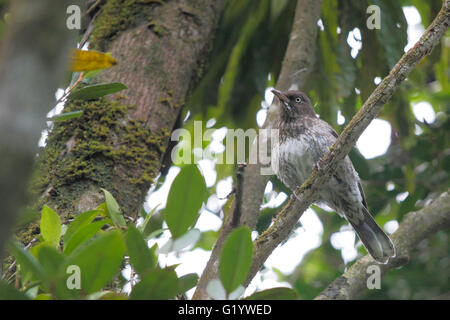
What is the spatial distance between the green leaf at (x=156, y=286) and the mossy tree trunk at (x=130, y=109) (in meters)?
1.34

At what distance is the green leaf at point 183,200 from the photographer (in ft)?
5.55

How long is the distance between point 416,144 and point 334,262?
69.1 inches

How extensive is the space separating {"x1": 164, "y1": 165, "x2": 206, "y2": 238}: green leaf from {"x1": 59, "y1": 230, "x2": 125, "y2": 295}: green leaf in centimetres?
26

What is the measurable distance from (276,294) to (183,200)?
42 cm

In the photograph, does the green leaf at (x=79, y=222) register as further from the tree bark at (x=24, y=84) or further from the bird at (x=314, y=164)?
the bird at (x=314, y=164)

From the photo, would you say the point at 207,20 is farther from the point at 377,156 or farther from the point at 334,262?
the point at 334,262

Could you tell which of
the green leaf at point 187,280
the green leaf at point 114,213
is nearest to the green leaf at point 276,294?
the green leaf at point 187,280

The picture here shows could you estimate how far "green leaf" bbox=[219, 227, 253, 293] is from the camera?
5.18 ft

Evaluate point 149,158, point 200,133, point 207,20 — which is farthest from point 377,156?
point 149,158

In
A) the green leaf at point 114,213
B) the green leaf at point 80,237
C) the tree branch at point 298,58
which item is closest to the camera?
the green leaf at point 80,237

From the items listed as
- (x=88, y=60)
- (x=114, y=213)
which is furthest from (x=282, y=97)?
(x=114, y=213)

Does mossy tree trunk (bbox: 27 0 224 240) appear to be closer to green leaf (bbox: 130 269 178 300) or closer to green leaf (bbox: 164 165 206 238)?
green leaf (bbox: 164 165 206 238)

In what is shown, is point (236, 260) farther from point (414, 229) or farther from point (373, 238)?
point (373, 238)
